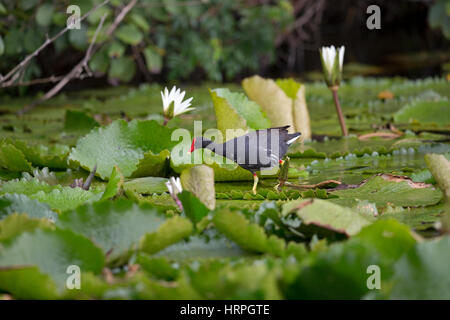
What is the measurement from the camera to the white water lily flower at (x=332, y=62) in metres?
1.82

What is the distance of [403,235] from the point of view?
83 centimetres

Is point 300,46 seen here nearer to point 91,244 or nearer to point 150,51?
point 150,51

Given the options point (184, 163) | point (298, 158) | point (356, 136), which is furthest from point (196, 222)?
point (356, 136)

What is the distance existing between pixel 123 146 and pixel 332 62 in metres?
0.71

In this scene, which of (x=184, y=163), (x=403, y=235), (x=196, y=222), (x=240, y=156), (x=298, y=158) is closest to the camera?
(x=403, y=235)

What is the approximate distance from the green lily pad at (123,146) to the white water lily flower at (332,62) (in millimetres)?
578

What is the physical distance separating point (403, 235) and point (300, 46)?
5.53 metres

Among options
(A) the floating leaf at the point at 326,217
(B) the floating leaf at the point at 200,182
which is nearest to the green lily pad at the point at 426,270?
(A) the floating leaf at the point at 326,217

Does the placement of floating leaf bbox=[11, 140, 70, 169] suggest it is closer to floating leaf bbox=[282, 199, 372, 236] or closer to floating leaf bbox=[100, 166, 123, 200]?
floating leaf bbox=[100, 166, 123, 200]

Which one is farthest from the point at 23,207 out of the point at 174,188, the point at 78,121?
the point at 78,121

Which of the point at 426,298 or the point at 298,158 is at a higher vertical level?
the point at 298,158

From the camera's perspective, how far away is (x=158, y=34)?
14.8ft

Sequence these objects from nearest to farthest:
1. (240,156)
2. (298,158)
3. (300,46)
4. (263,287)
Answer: (263,287)
(240,156)
(298,158)
(300,46)

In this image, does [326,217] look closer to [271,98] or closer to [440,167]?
[440,167]
